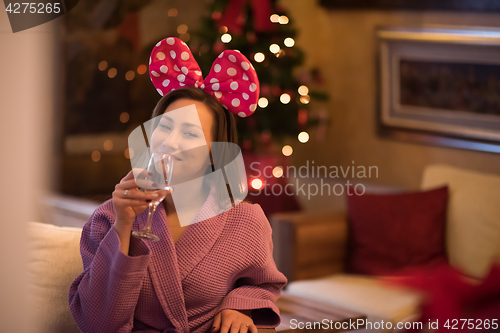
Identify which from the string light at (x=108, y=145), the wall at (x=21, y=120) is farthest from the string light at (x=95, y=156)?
the wall at (x=21, y=120)

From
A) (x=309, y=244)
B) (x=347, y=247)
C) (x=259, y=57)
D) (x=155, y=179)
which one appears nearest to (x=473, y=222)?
(x=347, y=247)

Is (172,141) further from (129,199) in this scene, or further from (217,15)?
(217,15)

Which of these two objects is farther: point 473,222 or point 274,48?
point 274,48

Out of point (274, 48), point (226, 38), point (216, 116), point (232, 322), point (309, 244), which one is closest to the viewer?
point (232, 322)

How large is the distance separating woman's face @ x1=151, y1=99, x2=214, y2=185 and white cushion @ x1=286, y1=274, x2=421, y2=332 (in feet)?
3.24

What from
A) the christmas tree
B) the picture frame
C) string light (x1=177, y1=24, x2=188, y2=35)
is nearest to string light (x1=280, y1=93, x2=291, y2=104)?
the christmas tree

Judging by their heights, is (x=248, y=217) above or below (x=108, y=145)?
above

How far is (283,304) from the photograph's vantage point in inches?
56.7

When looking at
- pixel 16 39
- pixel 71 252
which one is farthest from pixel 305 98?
pixel 16 39

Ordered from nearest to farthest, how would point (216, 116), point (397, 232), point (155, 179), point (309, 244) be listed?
1. point (155, 179)
2. point (216, 116)
3. point (397, 232)
4. point (309, 244)

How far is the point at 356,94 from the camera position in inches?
138

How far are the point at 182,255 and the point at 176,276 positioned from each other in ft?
0.19

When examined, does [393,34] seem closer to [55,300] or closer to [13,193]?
[55,300]

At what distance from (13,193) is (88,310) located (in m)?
0.63
